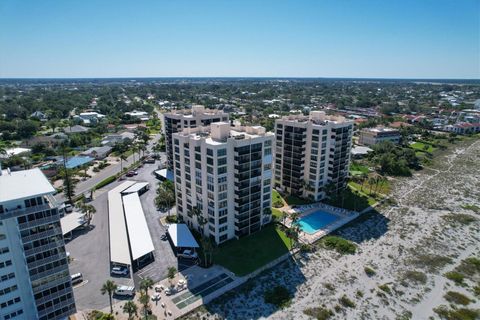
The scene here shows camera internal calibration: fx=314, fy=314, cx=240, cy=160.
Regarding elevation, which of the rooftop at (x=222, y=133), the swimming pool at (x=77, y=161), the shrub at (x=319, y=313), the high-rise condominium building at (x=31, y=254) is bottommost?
the shrub at (x=319, y=313)

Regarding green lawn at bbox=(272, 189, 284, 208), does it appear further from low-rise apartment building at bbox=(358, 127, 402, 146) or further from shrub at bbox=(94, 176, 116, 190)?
low-rise apartment building at bbox=(358, 127, 402, 146)

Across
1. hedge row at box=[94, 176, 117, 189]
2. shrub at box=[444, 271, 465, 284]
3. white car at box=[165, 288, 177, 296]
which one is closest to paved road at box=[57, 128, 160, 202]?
hedge row at box=[94, 176, 117, 189]

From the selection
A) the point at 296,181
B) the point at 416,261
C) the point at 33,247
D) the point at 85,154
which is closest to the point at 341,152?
the point at 296,181

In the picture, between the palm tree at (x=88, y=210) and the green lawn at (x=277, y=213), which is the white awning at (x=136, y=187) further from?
the green lawn at (x=277, y=213)

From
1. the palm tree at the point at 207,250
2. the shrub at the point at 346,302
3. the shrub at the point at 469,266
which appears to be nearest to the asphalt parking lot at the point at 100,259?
the palm tree at the point at 207,250

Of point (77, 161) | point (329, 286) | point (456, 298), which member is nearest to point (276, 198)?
point (329, 286)

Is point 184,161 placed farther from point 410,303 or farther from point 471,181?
point 471,181
